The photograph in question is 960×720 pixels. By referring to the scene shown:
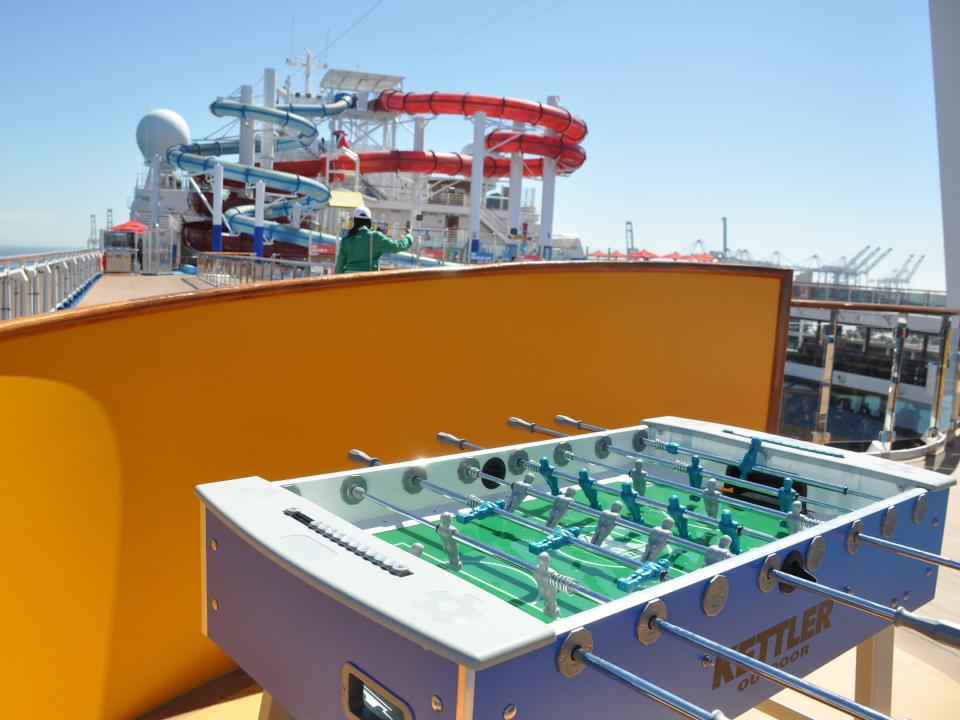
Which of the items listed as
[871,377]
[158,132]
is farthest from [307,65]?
[871,377]

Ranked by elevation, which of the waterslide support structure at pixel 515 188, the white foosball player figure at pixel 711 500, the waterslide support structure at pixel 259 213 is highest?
the waterslide support structure at pixel 515 188

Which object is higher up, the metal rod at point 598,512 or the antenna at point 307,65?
the antenna at point 307,65

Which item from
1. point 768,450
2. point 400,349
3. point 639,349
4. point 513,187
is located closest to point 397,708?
point 768,450

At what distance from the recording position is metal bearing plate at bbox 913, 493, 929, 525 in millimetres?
1817

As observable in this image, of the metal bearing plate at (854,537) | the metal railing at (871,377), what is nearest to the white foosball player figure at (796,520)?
the metal bearing plate at (854,537)

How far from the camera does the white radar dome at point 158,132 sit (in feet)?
87.5

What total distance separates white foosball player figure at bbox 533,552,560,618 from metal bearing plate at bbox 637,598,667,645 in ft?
0.64

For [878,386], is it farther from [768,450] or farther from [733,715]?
[733,715]

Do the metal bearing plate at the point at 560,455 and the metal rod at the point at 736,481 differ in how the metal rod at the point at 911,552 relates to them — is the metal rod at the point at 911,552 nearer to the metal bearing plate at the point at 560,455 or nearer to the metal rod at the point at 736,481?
the metal rod at the point at 736,481

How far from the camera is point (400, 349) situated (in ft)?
9.14

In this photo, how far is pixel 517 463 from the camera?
2066 millimetres

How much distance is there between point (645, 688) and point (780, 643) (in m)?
0.64

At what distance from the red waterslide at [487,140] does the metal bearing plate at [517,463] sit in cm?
1858

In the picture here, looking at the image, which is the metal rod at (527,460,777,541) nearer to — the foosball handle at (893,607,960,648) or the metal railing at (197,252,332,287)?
the foosball handle at (893,607,960,648)
